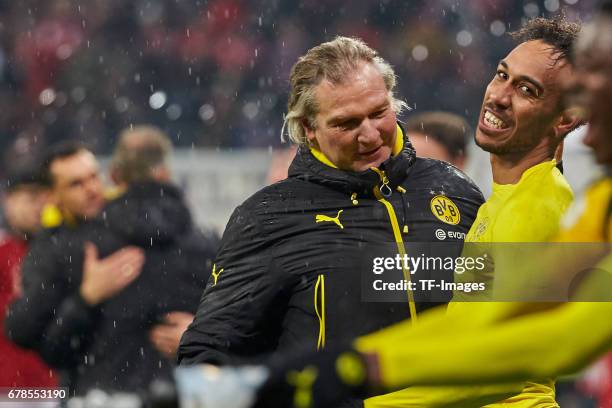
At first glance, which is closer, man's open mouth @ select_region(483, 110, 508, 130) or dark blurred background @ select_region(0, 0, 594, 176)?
man's open mouth @ select_region(483, 110, 508, 130)

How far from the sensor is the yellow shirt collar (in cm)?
379

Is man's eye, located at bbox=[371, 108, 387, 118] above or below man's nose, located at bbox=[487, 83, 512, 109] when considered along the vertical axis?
below

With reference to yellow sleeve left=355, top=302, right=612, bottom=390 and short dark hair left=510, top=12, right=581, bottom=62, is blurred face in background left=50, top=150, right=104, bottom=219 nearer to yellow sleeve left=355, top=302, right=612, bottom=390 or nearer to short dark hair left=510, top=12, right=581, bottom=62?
short dark hair left=510, top=12, right=581, bottom=62

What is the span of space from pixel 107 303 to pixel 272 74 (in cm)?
623

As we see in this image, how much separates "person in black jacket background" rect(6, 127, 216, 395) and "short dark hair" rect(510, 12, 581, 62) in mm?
2082

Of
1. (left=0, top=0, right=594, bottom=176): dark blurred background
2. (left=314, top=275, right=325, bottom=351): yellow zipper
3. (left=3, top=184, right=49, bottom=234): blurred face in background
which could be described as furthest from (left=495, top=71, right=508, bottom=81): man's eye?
(left=0, top=0, right=594, bottom=176): dark blurred background

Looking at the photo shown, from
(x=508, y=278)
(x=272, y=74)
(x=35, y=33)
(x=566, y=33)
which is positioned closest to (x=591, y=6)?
(x=272, y=74)

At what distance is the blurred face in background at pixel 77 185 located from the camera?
583 centimetres

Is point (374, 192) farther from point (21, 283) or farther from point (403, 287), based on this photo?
point (21, 283)

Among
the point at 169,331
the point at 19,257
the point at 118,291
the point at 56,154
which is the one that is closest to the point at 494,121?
the point at 169,331

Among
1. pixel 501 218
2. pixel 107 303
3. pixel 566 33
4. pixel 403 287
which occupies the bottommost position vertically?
pixel 107 303

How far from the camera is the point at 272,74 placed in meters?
11.2

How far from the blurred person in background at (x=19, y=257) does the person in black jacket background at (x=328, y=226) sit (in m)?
2.29

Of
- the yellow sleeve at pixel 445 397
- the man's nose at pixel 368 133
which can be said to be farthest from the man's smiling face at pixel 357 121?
the yellow sleeve at pixel 445 397
